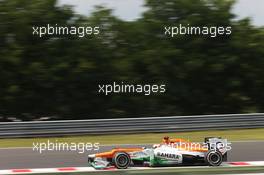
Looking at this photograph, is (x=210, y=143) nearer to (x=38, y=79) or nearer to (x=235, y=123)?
(x=235, y=123)

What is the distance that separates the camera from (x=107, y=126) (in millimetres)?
13531

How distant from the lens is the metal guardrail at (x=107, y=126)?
43.5 feet

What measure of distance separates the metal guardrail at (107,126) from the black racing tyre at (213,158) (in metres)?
6.23

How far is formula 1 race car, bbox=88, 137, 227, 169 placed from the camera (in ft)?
22.9

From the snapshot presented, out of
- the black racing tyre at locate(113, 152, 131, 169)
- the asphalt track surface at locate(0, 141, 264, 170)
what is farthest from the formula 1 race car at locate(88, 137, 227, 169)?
the asphalt track surface at locate(0, 141, 264, 170)

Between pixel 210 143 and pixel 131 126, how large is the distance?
21.4 feet

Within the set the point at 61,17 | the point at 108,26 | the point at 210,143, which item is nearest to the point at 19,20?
the point at 61,17

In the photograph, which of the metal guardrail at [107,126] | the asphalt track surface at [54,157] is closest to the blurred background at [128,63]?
the metal guardrail at [107,126]

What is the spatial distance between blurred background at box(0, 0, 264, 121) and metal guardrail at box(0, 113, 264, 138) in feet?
19.4

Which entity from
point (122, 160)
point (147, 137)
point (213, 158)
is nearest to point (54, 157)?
point (122, 160)

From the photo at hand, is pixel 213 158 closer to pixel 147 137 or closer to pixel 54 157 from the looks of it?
pixel 54 157

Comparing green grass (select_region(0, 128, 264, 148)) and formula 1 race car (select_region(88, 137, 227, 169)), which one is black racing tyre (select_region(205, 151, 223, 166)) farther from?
green grass (select_region(0, 128, 264, 148))

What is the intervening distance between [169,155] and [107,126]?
6.58 m

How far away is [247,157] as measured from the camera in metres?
8.92
